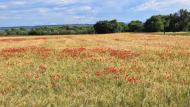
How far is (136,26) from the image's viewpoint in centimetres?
13775

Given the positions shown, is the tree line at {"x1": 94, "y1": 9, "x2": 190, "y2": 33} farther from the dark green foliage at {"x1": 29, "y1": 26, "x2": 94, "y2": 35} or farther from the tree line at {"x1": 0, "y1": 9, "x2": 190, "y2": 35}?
the dark green foliage at {"x1": 29, "y1": 26, "x2": 94, "y2": 35}

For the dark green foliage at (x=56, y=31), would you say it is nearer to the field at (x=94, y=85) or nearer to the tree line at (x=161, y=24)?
the tree line at (x=161, y=24)

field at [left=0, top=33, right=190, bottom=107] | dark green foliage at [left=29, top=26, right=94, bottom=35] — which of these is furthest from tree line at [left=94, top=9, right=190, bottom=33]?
field at [left=0, top=33, right=190, bottom=107]

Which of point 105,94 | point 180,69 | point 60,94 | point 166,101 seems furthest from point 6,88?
point 180,69

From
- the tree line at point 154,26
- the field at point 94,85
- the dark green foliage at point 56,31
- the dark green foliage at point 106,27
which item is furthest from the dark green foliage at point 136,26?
the field at point 94,85

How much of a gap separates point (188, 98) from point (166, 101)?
23.1 inches

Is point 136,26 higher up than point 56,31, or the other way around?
point 136,26

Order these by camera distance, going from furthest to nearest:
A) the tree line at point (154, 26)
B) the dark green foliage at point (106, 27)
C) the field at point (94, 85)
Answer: the dark green foliage at point (106, 27), the tree line at point (154, 26), the field at point (94, 85)

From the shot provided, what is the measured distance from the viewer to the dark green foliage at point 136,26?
447ft

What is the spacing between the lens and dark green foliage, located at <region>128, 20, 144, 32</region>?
136 metres

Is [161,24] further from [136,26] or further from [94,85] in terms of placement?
[94,85]

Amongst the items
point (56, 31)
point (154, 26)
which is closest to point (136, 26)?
point (154, 26)

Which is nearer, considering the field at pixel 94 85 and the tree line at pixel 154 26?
the field at pixel 94 85

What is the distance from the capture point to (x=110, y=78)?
14.1 m
